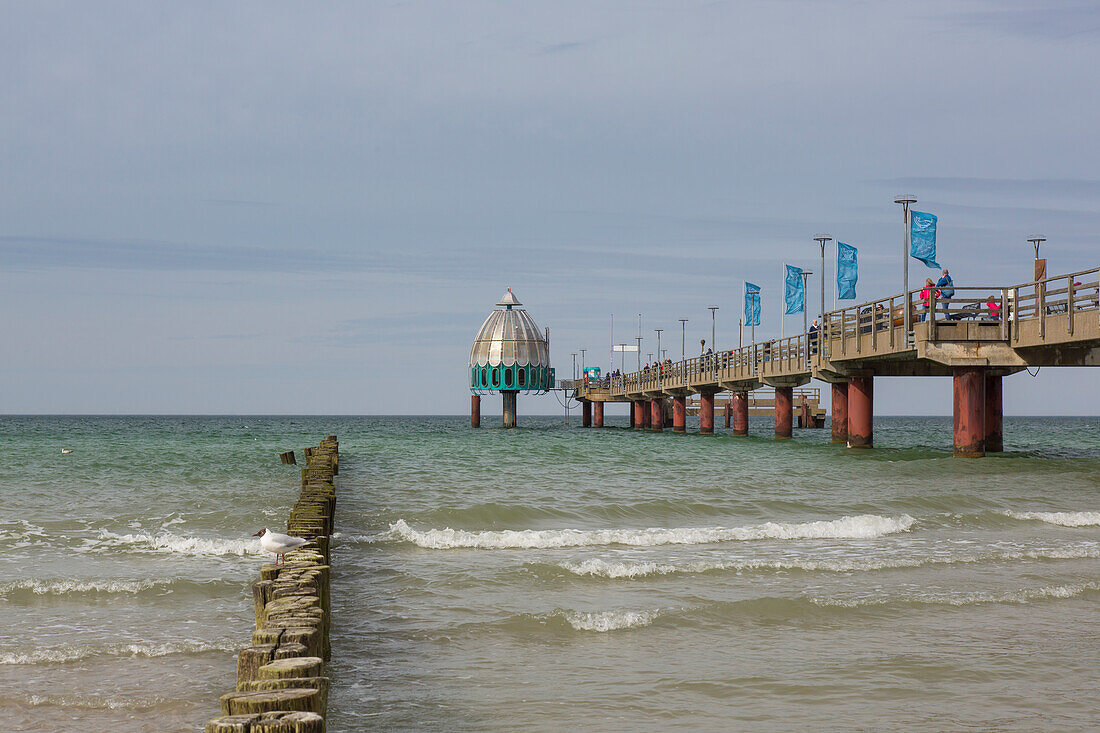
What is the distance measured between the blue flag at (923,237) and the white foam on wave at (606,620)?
23.5 m

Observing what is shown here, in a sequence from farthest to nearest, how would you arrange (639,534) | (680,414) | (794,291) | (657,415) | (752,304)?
(657,415)
(680,414)
(752,304)
(794,291)
(639,534)

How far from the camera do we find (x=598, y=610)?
11109mm

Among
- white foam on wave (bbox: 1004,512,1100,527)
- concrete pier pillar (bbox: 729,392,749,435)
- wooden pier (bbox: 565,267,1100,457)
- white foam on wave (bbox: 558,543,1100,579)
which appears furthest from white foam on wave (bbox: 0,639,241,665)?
concrete pier pillar (bbox: 729,392,749,435)

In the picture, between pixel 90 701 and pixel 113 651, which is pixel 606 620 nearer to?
pixel 113 651

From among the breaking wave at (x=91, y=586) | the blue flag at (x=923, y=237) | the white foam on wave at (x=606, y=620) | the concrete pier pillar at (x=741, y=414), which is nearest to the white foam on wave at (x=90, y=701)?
the white foam on wave at (x=606, y=620)

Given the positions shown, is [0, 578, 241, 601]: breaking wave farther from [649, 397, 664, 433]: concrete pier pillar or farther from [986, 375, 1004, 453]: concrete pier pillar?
[649, 397, 664, 433]: concrete pier pillar

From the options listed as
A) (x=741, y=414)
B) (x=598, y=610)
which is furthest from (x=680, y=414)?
(x=598, y=610)

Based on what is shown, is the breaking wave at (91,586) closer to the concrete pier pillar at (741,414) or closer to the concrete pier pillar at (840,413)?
the concrete pier pillar at (840,413)

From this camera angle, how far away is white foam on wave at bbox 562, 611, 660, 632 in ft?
33.9

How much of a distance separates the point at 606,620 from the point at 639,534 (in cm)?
641

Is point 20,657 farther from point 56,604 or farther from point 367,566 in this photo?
point 367,566

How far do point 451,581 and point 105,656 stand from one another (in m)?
4.45

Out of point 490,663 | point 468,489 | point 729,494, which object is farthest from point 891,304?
point 490,663

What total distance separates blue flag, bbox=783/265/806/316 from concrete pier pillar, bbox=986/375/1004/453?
12864 mm
